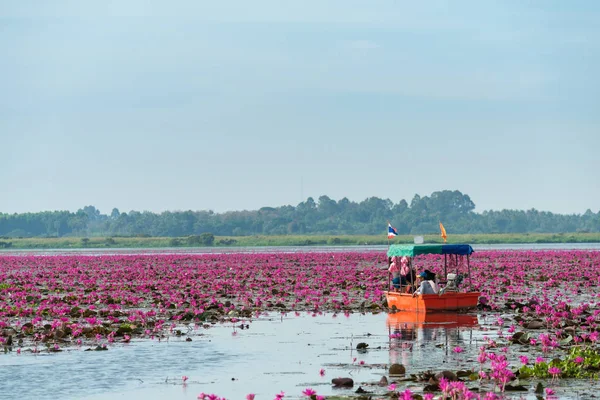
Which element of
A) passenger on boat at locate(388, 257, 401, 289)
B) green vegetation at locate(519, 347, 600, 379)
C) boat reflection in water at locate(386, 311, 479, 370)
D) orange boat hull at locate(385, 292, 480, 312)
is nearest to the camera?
green vegetation at locate(519, 347, 600, 379)

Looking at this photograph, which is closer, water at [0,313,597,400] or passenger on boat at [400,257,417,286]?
water at [0,313,597,400]

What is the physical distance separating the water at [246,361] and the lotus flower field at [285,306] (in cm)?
95

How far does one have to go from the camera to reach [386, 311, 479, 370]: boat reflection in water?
1991cm

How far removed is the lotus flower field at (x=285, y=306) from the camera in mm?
20109

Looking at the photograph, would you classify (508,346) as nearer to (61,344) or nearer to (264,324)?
(264,324)

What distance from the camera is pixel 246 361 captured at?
20359 mm

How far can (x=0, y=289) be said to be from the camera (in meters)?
40.9

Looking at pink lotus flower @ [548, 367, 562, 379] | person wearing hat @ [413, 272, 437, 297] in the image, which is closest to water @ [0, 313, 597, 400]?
pink lotus flower @ [548, 367, 562, 379]

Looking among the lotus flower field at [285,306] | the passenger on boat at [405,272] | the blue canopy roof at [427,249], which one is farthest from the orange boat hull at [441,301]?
the passenger on boat at [405,272]

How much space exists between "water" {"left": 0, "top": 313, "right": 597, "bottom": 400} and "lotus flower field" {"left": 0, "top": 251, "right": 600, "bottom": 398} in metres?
0.95

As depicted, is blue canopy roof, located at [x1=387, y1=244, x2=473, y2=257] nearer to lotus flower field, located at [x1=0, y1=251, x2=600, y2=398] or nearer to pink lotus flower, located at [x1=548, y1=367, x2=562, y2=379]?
lotus flower field, located at [x1=0, y1=251, x2=600, y2=398]

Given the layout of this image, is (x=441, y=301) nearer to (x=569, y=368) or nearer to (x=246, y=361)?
(x=246, y=361)

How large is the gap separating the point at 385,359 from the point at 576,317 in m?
9.19

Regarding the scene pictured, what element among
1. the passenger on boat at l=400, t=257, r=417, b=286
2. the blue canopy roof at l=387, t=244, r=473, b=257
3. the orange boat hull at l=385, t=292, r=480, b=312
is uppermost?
the blue canopy roof at l=387, t=244, r=473, b=257
